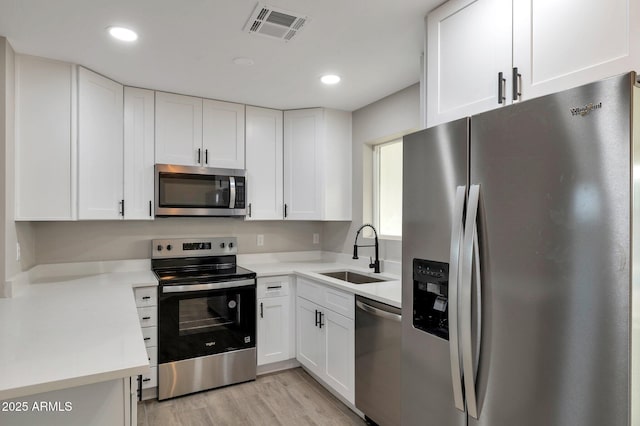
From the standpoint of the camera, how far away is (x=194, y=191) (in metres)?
3.26

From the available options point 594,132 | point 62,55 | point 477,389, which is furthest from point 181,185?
point 594,132

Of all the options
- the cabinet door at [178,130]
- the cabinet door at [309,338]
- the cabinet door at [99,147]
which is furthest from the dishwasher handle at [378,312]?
the cabinet door at [99,147]

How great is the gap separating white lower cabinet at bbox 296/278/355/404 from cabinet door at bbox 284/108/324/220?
0.72 metres

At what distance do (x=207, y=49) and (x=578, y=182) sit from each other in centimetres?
209

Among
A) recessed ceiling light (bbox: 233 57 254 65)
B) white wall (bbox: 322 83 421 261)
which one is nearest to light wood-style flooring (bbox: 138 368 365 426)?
white wall (bbox: 322 83 421 261)

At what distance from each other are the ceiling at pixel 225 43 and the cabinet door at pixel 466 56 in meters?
0.15

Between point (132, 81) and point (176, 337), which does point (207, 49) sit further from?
point (176, 337)

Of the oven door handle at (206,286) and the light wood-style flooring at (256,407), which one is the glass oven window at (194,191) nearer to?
the oven door handle at (206,286)

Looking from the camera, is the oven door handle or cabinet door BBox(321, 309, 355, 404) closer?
cabinet door BBox(321, 309, 355, 404)

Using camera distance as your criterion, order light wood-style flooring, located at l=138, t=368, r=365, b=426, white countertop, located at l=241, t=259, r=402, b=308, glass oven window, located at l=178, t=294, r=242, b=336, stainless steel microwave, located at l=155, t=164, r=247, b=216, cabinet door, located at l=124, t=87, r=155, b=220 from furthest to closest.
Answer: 1. stainless steel microwave, located at l=155, t=164, r=247, b=216
2. cabinet door, located at l=124, t=87, r=155, b=220
3. glass oven window, located at l=178, t=294, r=242, b=336
4. light wood-style flooring, located at l=138, t=368, r=365, b=426
5. white countertop, located at l=241, t=259, r=402, b=308

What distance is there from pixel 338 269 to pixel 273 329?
76 centimetres

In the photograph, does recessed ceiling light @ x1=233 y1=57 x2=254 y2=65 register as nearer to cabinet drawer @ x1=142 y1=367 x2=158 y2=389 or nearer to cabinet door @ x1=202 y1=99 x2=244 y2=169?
cabinet door @ x1=202 y1=99 x2=244 y2=169

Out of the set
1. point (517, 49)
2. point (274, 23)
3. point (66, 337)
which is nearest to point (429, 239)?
point (517, 49)

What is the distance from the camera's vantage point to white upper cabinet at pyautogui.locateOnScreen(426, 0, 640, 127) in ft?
3.93
